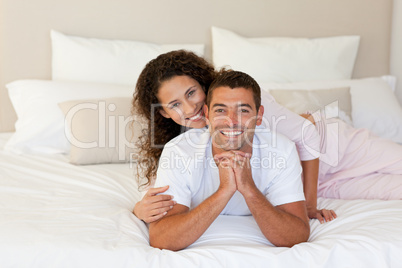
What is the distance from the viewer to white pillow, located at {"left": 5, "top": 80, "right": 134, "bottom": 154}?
2.36 meters

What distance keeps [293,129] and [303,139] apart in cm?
5

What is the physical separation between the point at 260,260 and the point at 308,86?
152 cm

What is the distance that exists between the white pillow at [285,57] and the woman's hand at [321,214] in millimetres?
1234

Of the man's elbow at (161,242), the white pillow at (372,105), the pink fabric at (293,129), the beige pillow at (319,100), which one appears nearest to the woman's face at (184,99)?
the pink fabric at (293,129)

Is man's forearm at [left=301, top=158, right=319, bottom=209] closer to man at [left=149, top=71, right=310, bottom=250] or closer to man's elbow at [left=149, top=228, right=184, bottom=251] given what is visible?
man at [left=149, top=71, right=310, bottom=250]

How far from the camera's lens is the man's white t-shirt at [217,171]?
148 cm

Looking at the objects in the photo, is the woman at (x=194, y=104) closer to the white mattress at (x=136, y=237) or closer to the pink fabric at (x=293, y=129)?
the pink fabric at (x=293, y=129)

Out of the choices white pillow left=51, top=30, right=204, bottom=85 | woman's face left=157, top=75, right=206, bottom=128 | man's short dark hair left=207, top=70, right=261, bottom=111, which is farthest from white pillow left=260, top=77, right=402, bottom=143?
man's short dark hair left=207, top=70, right=261, bottom=111

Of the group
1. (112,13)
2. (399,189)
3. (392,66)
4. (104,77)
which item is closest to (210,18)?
(112,13)

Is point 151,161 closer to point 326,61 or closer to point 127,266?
point 127,266

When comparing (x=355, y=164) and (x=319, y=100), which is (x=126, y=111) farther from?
(x=355, y=164)

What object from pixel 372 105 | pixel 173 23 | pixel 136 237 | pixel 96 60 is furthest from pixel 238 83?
pixel 173 23

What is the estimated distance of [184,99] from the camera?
1.71m

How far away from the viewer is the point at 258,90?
62.1 inches
